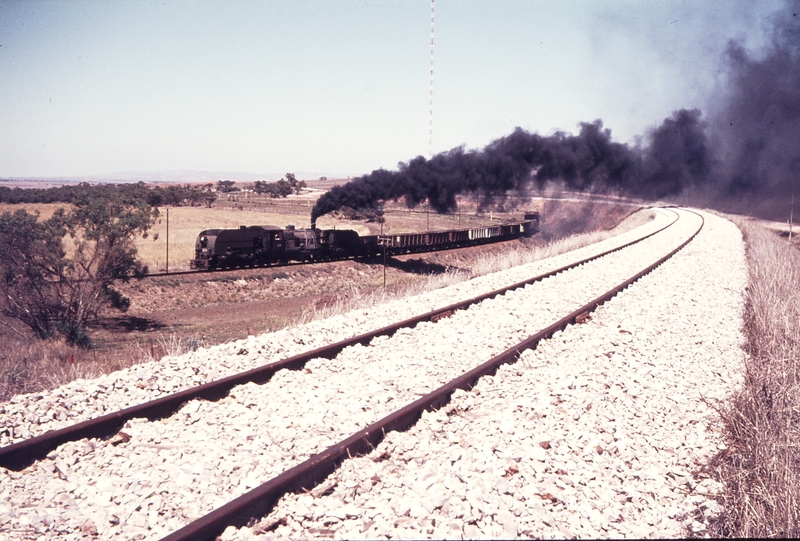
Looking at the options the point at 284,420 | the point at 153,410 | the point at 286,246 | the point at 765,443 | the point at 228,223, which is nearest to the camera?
the point at 765,443

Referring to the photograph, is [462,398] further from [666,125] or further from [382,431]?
[666,125]

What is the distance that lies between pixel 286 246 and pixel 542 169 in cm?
1875

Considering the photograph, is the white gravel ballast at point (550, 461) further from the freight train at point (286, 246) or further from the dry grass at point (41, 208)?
the dry grass at point (41, 208)

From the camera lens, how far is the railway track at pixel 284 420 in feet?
16.1

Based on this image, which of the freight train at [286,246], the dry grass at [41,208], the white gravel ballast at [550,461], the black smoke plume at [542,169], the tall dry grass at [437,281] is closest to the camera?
the white gravel ballast at [550,461]

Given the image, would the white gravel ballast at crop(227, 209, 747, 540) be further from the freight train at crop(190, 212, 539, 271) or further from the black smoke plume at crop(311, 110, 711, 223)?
the black smoke plume at crop(311, 110, 711, 223)

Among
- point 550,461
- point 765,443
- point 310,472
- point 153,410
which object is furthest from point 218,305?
point 765,443

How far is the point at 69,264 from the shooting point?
68.3ft

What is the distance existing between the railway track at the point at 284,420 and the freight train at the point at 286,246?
15284 millimetres

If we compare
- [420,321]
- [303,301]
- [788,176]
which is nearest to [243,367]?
[420,321]

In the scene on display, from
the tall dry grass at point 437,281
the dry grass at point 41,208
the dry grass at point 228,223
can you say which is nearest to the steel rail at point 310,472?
the tall dry grass at point 437,281

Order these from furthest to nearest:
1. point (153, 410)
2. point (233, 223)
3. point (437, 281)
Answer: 1. point (233, 223)
2. point (437, 281)
3. point (153, 410)

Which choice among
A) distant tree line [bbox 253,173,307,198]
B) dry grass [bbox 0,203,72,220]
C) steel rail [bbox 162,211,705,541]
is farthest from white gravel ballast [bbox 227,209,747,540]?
distant tree line [bbox 253,173,307,198]

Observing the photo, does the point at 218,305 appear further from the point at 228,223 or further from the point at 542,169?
→ the point at 228,223
